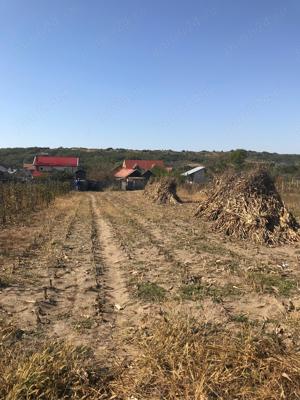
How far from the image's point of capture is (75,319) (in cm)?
544

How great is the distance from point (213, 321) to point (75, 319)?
5.63 feet

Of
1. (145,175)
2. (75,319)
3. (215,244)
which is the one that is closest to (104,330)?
(75,319)

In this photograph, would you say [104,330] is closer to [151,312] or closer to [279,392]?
[151,312]

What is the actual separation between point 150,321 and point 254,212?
7.58 metres

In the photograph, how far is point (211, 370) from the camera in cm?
384

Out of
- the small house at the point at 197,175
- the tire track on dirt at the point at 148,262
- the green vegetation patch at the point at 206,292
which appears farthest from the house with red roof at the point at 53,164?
the green vegetation patch at the point at 206,292

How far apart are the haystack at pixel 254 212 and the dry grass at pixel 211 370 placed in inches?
283

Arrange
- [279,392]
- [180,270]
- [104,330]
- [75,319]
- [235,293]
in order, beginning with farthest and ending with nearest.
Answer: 1. [180,270]
2. [235,293]
3. [75,319]
4. [104,330]
5. [279,392]

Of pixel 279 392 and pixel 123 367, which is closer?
pixel 279 392

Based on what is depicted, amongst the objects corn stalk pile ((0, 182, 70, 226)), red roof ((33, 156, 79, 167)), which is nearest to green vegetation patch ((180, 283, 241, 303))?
corn stalk pile ((0, 182, 70, 226))

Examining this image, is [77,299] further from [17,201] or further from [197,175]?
[197,175]

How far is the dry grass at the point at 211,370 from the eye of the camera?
141 inches

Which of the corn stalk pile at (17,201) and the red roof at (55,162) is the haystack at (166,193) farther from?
the red roof at (55,162)

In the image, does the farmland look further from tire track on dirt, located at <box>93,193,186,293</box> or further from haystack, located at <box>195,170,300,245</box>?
haystack, located at <box>195,170,300,245</box>
